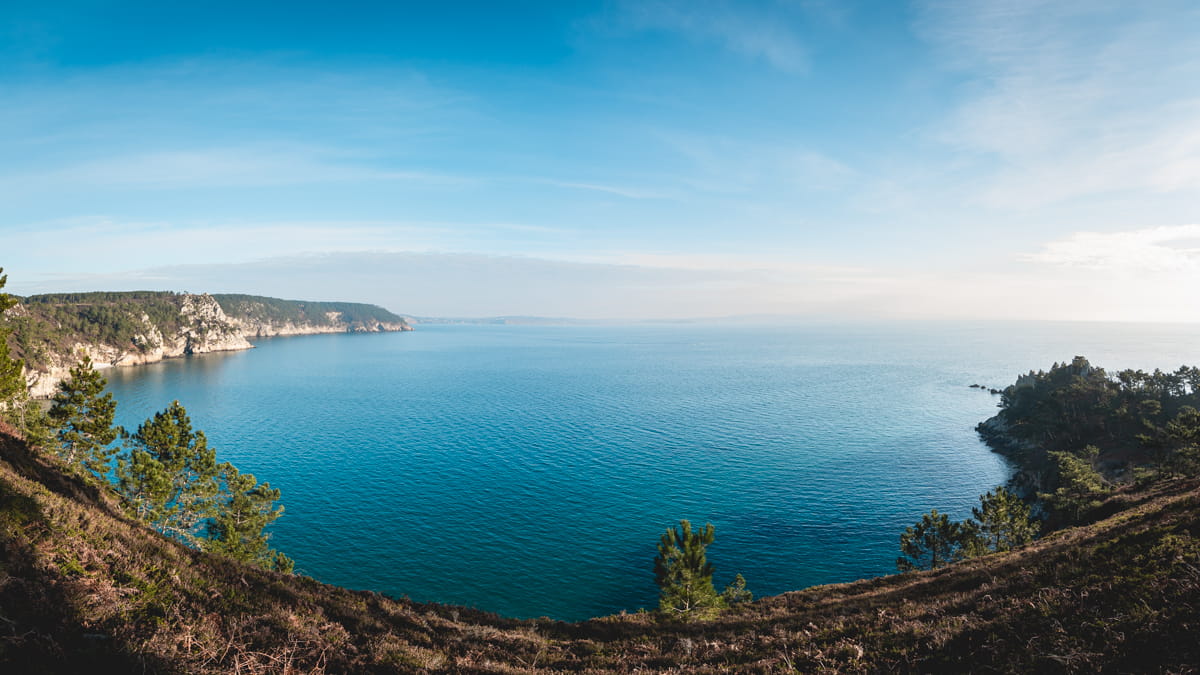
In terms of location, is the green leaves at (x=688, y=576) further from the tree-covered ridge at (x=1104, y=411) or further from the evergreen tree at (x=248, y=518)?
the tree-covered ridge at (x=1104, y=411)

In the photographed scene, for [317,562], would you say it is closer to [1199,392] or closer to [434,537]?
[434,537]

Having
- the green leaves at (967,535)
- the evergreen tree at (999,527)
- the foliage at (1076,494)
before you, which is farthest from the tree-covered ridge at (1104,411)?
the green leaves at (967,535)

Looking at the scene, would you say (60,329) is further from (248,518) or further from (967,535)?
(967,535)

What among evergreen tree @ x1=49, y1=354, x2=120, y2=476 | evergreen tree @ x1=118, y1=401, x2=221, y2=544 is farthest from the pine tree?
evergreen tree @ x1=49, y1=354, x2=120, y2=476

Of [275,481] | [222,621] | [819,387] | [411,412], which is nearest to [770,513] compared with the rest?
[222,621]

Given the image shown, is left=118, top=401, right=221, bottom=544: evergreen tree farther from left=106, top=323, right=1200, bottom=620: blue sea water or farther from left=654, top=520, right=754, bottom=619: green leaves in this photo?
left=654, top=520, right=754, bottom=619: green leaves

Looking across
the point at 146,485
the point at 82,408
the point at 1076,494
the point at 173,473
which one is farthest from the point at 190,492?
the point at 1076,494
